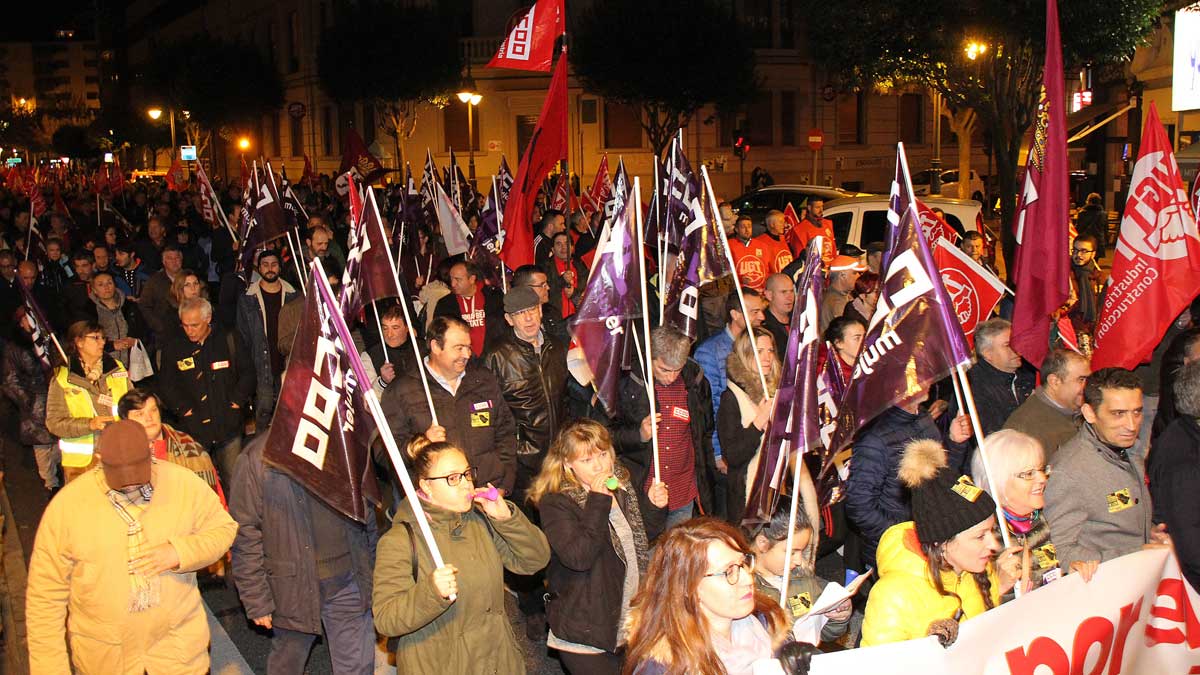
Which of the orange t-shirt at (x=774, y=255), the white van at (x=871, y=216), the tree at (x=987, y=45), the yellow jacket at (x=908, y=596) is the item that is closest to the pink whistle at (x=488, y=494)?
the yellow jacket at (x=908, y=596)

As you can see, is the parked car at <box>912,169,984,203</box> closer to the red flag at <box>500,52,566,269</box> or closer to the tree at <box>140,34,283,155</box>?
the red flag at <box>500,52,566,269</box>

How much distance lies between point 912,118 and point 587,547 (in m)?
44.8

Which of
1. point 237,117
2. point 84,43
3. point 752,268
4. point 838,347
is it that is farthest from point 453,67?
point 84,43

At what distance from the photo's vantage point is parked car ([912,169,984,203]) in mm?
31797

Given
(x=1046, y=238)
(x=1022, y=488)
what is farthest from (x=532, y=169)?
(x=1022, y=488)

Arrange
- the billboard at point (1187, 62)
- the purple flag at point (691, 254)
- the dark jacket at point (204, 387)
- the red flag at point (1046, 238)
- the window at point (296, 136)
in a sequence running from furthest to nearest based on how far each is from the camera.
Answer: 1. the window at point (296, 136)
2. the billboard at point (1187, 62)
3. the dark jacket at point (204, 387)
4. the purple flag at point (691, 254)
5. the red flag at point (1046, 238)

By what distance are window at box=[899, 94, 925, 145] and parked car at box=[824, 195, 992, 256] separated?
108 feet

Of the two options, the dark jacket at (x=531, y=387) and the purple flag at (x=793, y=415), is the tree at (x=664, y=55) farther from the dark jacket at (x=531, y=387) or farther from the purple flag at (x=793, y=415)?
the purple flag at (x=793, y=415)

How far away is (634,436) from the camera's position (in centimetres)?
634

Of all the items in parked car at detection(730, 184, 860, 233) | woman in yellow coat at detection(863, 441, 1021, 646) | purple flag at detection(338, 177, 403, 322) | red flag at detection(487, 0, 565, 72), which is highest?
red flag at detection(487, 0, 565, 72)

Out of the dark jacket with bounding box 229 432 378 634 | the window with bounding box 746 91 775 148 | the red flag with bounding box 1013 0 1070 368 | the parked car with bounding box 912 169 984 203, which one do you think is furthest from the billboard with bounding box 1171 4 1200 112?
the window with bounding box 746 91 775 148

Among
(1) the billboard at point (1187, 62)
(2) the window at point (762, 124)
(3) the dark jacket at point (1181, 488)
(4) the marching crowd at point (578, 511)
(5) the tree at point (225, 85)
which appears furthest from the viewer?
(5) the tree at point (225, 85)

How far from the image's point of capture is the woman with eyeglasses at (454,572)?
13.9 feet

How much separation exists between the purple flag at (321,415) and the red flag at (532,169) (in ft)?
14.3
